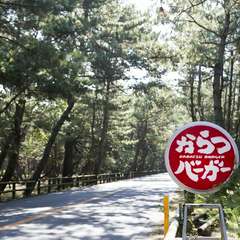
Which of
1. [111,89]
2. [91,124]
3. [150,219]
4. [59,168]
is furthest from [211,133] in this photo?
[59,168]

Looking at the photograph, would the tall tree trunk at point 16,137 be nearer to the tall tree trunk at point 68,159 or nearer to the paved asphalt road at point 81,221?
the paved asphalt road at point 81,221

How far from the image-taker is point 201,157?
4.71 m

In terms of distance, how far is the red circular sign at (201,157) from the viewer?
4676 mm

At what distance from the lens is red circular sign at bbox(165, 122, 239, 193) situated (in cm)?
468

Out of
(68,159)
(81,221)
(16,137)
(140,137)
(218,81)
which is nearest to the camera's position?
(81,221)

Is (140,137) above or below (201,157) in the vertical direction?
above

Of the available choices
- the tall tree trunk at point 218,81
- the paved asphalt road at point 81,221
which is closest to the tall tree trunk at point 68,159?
the tall tree trunk at point 218,81

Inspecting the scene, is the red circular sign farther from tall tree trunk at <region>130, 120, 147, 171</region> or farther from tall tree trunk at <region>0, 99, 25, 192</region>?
tall tree trunk at <region>130, 120, 147, 171</region>

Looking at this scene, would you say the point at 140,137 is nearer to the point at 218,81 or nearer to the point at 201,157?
the point at 218,81

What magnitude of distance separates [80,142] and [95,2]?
26952 mm

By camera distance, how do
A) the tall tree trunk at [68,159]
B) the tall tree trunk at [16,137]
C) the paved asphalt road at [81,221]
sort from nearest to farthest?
the paved asphalt road at [81,221]
the tall tree trunk at [16,137]
the tall tree trunk at [68,159]

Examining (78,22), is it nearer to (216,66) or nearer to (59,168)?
(216,66)

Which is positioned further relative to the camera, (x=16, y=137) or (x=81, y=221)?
(x=16, y=137)

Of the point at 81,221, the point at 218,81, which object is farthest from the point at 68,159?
the point at 81,221
